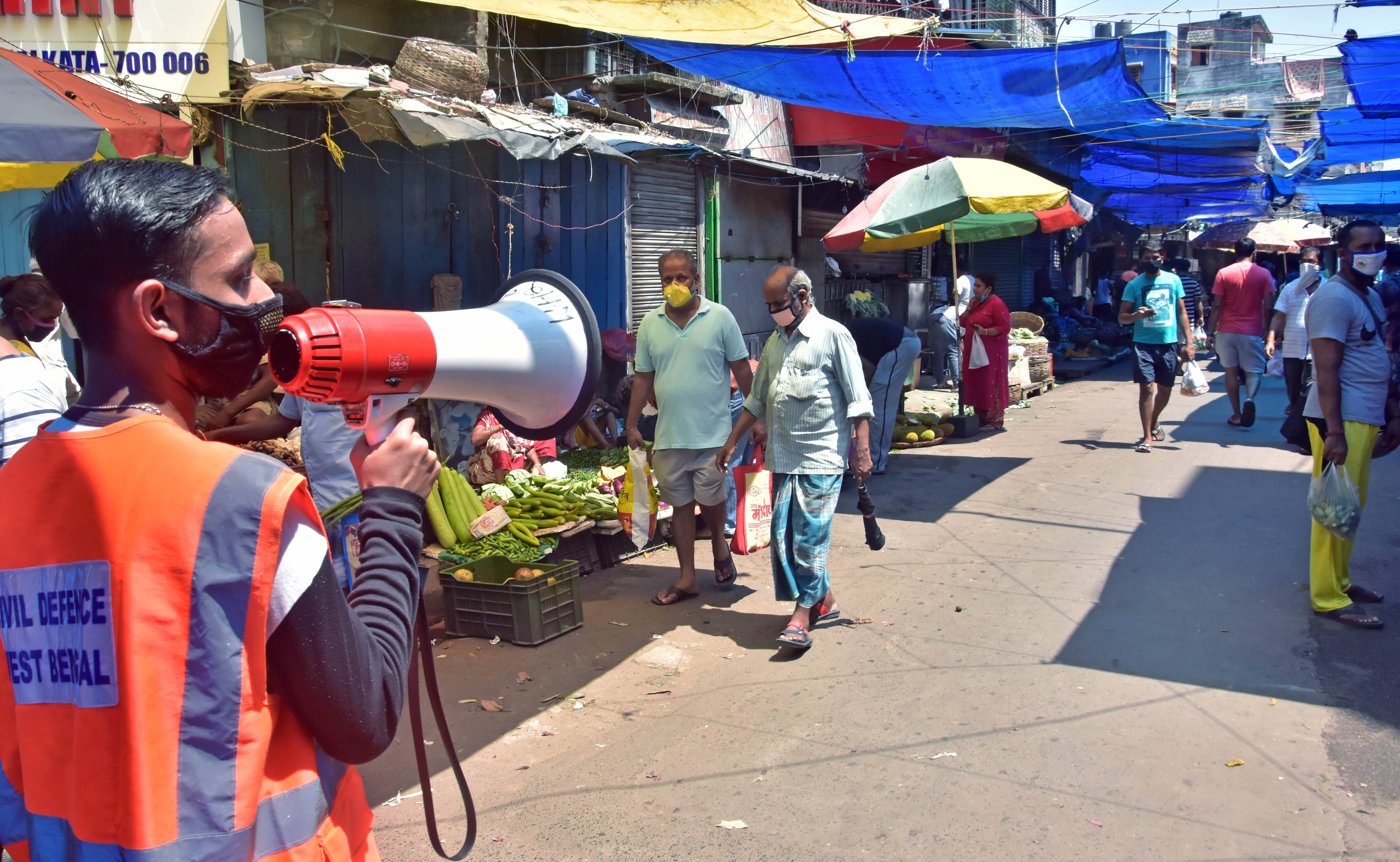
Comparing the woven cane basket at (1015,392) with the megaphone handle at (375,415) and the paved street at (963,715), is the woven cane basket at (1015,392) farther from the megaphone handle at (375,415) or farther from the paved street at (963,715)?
the megaphone handle at (375,415)

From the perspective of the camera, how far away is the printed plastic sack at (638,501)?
19.7 feet

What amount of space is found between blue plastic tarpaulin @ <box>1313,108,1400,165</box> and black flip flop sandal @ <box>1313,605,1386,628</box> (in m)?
8.36

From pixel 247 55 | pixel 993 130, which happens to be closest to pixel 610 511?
pixel 247 55

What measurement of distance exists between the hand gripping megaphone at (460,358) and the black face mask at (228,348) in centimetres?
13

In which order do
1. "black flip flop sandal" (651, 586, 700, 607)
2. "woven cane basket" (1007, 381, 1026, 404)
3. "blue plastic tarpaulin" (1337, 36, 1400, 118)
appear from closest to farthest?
"black flip flop sandal" (651, 586, 700, 607)
"blue plastic tarpaulin" (1337, 36, 1400, 118)
"woven cane basket" (1007, 381, 1026, 404)

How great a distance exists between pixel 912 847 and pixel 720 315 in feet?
10.6

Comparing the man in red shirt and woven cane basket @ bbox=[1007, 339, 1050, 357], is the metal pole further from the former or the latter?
the man in red shirt

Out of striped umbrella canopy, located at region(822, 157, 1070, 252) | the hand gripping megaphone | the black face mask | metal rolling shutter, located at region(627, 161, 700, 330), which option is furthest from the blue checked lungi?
metal rolling shutter, located at region(627, 161, 700, 330)

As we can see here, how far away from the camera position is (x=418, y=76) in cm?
739

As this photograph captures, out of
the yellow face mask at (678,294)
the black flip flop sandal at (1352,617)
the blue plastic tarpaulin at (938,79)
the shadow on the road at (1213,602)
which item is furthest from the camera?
the blue plastic tarpaulin at (938,79)

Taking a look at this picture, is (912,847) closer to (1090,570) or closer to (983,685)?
(983,685)

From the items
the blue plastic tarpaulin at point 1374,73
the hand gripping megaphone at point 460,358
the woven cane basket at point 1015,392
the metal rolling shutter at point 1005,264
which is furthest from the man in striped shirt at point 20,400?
the metal rolling shutter at point 1005,264

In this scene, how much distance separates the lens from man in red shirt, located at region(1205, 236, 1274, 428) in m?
10.3

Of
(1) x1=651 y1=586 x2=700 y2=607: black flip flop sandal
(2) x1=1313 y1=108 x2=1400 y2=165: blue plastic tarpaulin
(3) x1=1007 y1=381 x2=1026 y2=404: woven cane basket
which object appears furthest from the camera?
(3) x1=1007 y1=381 x2=1026 y2=404: woven cane basket
